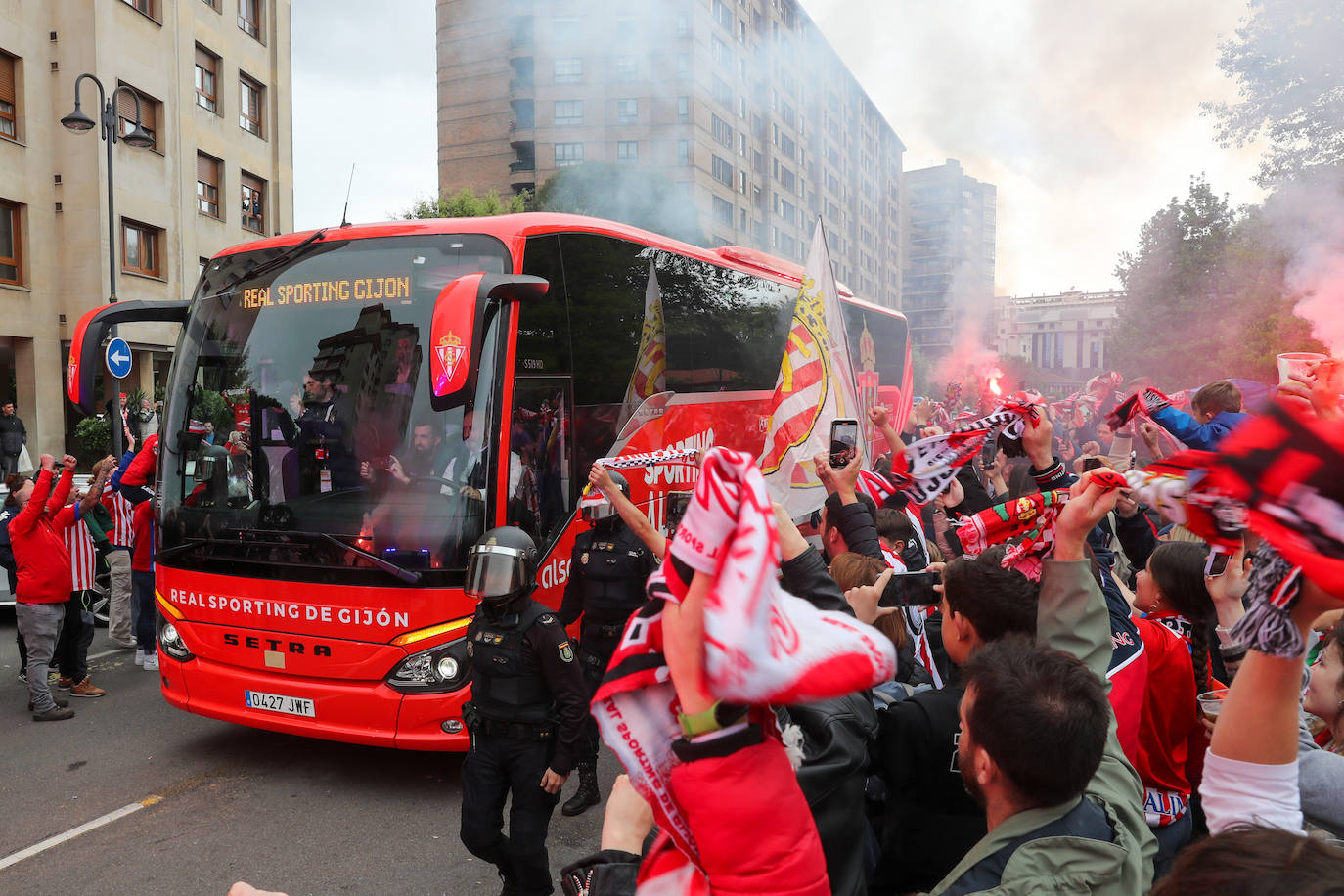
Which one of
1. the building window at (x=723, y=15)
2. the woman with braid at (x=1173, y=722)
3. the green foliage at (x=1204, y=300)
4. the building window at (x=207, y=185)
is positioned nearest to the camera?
Answer: the woman with braid at (x=1173, y=722)

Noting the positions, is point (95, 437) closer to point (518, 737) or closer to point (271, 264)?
point (271, 264)

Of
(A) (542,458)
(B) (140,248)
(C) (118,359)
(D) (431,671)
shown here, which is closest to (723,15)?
(B) (140,248)

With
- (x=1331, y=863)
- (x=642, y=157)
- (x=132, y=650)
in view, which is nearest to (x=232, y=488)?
(x=132, y=650)

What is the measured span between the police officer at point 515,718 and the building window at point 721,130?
164 feet

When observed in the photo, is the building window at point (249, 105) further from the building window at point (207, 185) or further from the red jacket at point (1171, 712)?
the red jacket at point (1171, 712)

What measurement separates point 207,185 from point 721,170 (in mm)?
32400

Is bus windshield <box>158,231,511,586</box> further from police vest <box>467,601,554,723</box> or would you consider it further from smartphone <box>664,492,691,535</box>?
smartphone <box>664,492,691,535</box>

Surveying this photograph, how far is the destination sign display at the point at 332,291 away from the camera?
5730 mm

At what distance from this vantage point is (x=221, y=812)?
5.06 meters

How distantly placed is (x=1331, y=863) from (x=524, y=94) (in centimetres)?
5585

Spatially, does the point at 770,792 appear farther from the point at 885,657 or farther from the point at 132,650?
the point at 132,650

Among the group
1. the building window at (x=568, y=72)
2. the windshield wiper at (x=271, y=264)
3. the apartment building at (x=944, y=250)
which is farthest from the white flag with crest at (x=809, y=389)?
the apartment building at (x=944, y=250)

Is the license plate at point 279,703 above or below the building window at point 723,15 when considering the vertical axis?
below

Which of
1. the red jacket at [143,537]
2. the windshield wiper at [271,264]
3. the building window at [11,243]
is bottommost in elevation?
the red jacket at [143,537]
